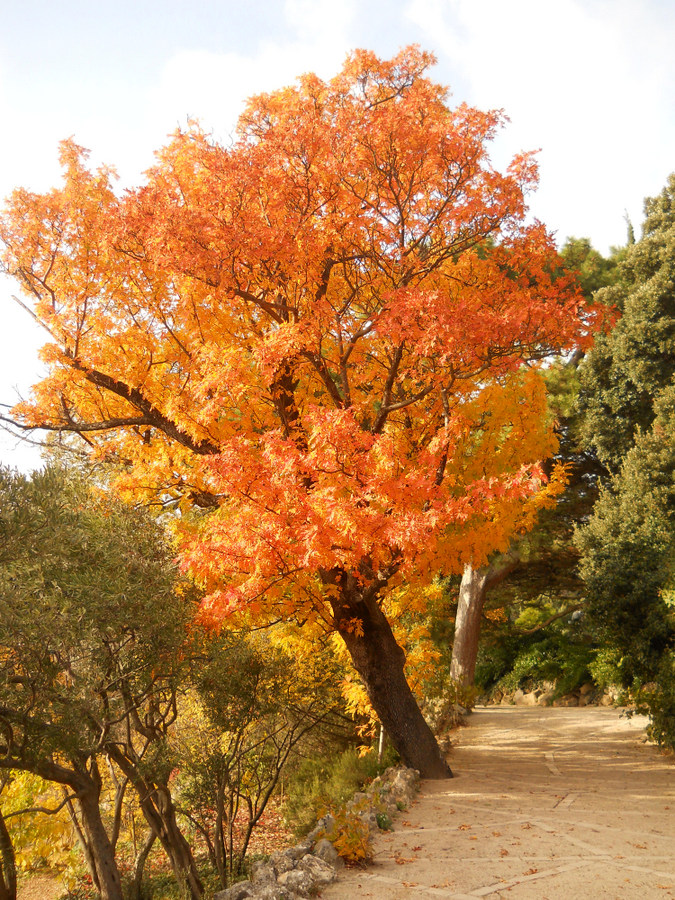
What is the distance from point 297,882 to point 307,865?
0.40m

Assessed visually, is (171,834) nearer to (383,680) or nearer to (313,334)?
(383,680)

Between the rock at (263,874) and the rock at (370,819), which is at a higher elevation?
the rock at (263,874)

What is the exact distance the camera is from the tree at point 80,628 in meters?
4.61

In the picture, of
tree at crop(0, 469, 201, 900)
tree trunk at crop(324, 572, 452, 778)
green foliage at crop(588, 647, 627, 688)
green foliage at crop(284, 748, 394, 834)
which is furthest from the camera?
green foliage at crop(588, 647, 627, 688)

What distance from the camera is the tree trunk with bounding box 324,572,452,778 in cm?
914

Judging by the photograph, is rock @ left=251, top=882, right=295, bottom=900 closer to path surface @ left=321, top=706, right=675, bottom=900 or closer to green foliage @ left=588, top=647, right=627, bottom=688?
path surface @ left=321, top=706, right=675, bottom=900

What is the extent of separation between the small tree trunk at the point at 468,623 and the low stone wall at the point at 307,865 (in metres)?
9.96

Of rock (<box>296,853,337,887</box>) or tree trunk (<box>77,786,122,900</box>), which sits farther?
tree trunk (<box>77,786,122,900</box>)

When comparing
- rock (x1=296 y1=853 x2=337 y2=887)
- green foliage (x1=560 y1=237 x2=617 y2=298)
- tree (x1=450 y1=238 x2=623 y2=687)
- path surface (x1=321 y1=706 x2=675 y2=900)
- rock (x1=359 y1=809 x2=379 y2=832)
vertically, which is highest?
green foliage (x1=560 y1=237 x2=617 y2=298)

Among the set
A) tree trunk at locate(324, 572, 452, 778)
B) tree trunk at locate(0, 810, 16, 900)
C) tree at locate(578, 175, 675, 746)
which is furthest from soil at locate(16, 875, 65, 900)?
tree at locate(578, 175, 675, 746)

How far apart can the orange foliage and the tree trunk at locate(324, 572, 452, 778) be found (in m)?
0.26

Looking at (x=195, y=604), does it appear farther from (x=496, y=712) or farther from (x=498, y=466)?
(x=496, y=712)

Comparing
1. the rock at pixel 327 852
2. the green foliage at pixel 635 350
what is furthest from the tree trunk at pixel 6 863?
A: the green foliage at pixel 635 350

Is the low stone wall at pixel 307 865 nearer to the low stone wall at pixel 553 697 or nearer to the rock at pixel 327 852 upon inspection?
the rock at pixel 327 852
